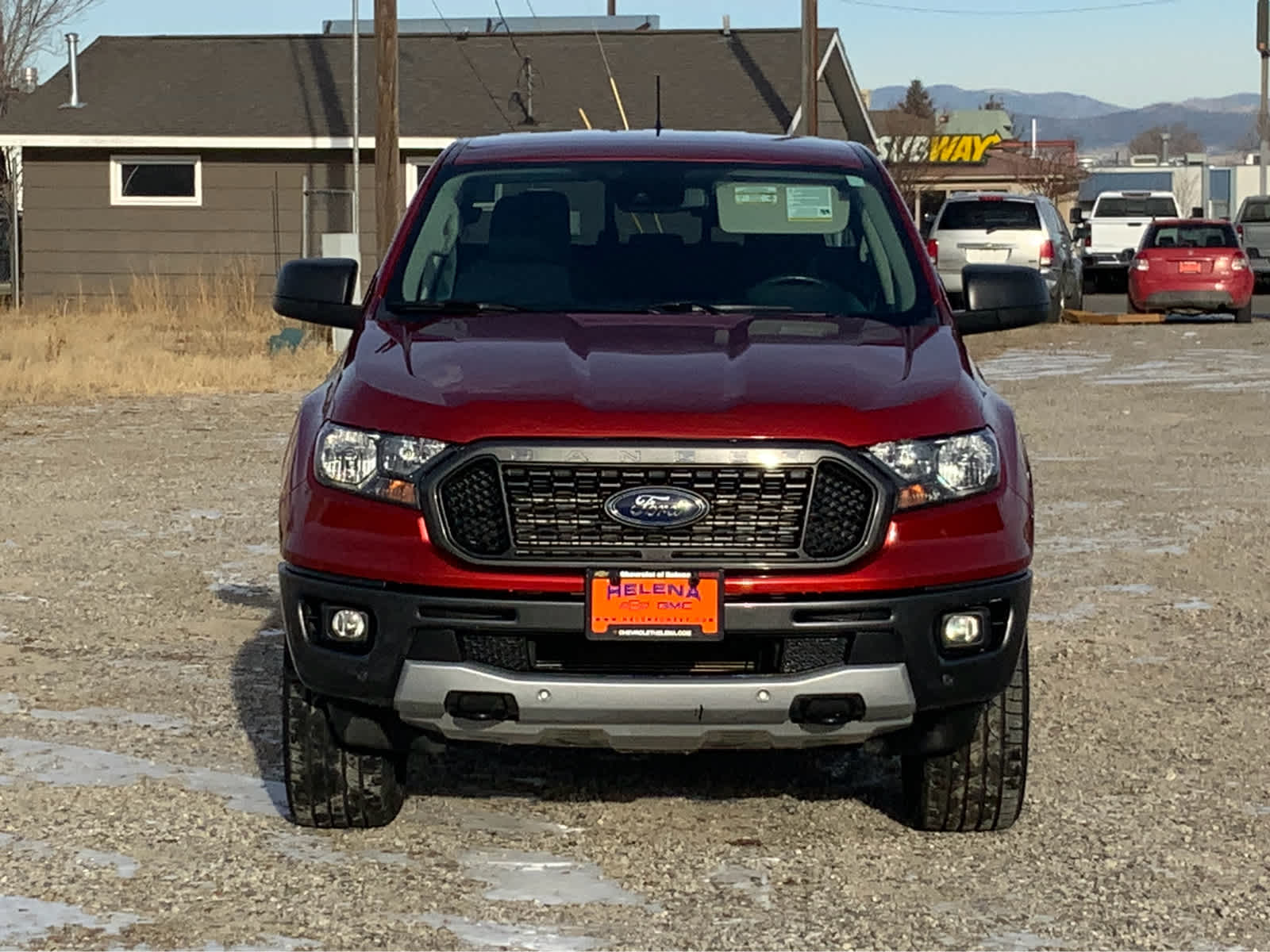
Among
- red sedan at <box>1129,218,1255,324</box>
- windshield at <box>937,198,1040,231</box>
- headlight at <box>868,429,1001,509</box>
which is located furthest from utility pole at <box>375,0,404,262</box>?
headlight at <box>868,429,1001,509</box>

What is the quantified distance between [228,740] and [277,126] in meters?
26.0

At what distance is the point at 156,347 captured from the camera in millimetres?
24266

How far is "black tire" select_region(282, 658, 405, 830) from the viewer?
220 inches

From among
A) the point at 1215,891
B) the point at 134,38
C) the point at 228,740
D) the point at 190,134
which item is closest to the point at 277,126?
the point at 190,134

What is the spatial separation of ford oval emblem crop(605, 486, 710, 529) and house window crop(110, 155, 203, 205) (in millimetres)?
28247

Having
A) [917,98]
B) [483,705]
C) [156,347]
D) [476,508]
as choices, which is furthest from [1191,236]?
[917,98]

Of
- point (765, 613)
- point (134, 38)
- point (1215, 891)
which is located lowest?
point (1215, 891)

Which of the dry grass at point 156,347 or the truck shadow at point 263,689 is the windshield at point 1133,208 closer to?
the dry grass at point 156,347

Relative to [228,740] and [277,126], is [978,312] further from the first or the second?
[277,126]

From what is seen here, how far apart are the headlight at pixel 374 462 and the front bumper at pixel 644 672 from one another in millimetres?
221

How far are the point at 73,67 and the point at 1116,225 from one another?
18970mm

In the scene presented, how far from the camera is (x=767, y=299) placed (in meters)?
6.45

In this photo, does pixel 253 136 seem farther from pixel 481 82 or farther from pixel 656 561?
pixel 656 561

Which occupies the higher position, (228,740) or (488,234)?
(488,234)
